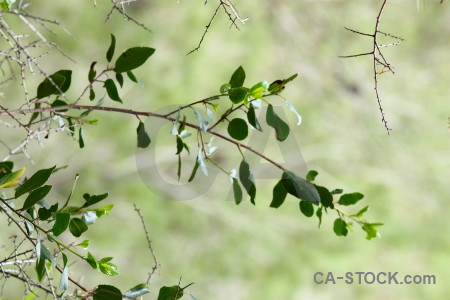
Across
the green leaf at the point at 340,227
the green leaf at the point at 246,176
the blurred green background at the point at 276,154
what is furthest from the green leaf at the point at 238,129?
the blurred green background at the point at 276,154

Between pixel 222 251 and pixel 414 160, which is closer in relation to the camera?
pixel 222 251

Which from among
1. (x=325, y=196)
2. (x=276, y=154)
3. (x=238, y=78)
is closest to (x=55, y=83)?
(x=238, y=78)

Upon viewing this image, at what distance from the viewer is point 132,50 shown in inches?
24.3

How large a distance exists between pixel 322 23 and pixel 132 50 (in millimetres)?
1977

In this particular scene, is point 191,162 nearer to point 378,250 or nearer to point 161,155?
point 161,155

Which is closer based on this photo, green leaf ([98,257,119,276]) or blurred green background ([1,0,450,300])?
green leaf ([98,257,119,276])

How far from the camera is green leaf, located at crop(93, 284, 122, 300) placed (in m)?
0.54

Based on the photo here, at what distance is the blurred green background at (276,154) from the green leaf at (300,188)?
1.46 m

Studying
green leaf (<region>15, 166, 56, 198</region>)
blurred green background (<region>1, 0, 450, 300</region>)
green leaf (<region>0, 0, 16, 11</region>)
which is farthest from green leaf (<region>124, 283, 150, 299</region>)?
blurred green background (<region>1, 0, 450, 300</region>)

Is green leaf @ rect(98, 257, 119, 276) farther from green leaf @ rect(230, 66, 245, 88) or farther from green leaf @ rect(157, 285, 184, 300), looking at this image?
green leaf @ rect(230, 66, 245, 88)

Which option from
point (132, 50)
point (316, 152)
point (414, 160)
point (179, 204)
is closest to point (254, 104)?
point (132, 50)

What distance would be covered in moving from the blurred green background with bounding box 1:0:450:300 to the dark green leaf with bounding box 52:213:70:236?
4.91 ft

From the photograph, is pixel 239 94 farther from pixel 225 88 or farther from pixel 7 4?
pixel 7 4

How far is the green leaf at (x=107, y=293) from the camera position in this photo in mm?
540
